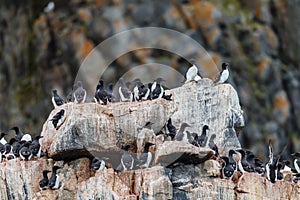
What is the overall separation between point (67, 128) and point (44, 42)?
26.5 metres

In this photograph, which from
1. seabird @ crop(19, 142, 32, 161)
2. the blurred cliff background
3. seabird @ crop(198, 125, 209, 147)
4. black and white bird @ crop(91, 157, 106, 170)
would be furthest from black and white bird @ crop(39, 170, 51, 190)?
the blurred cliff background

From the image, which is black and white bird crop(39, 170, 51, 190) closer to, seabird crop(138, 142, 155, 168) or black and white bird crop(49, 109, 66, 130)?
black and white bird crop(49, 109, 66, 130)

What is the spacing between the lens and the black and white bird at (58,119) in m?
27.9

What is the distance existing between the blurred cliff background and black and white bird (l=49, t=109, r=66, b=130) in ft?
71.8

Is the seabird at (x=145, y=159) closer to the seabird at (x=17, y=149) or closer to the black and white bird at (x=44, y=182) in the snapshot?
the black and white bird at (x=44, y=182)

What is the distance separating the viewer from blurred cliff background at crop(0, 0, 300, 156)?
1992 inches

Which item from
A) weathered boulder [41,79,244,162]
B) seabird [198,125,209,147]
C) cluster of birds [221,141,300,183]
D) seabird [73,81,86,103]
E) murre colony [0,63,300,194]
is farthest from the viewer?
seabird [73,81,86,103]

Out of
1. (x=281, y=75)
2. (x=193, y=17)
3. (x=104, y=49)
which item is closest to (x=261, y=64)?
(x=281, y=75)

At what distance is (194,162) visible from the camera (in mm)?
27078

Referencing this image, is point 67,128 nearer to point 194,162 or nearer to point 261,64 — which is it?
point 194,162

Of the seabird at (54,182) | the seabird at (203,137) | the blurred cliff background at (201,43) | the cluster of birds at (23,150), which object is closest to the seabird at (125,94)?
the seabird at (203,137)

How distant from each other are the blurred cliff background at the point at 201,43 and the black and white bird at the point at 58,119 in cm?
2189

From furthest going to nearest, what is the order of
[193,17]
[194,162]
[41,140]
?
1. [193,17]
2. [41,140]
3. [194,162]

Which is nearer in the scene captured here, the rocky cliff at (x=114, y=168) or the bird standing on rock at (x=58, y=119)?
the rocky cliff at (x=114, y=168)
